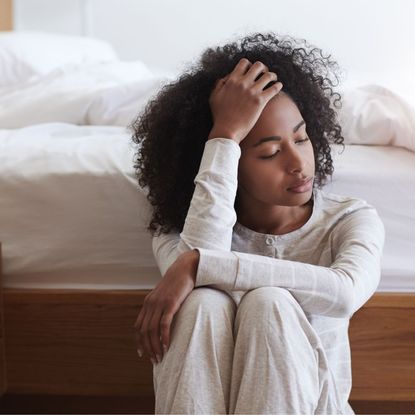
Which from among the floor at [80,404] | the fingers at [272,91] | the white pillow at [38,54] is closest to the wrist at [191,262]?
the fingers at [272,91]

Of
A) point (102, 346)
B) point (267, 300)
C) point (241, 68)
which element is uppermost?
point (241, 68)

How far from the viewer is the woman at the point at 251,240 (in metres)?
0.97

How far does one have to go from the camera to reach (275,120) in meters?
1.17

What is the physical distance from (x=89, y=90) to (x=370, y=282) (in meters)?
1.04

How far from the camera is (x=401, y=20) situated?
3.13m

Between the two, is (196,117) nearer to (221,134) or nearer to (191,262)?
(221,134)

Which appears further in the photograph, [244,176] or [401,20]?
[401,20]

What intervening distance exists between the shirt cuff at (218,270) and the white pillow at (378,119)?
53 centimetres

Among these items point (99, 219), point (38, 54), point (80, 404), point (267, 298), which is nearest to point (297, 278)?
point (267, 298)

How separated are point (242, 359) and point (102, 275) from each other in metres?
0.49

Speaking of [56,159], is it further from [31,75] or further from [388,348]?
[31,75]

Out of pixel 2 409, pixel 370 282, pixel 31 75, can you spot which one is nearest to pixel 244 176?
pixel 370 282

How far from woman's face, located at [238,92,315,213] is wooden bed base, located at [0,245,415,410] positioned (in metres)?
0.31

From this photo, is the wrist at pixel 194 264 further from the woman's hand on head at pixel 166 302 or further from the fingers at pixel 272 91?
the fingers at pixel 272 91
